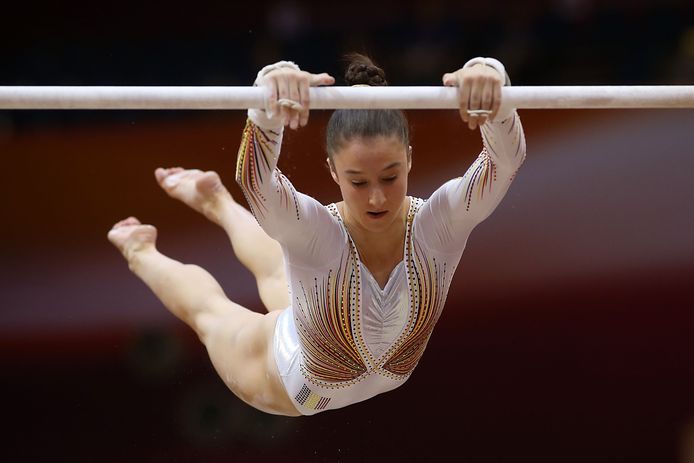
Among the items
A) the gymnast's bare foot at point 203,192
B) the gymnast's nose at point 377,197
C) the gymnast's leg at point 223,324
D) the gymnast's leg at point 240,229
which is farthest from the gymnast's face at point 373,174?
the gymnast's bare foot at point 203,192

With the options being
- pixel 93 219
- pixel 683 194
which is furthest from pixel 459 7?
pixel 93 219

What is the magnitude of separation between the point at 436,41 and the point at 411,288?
220 centimetres

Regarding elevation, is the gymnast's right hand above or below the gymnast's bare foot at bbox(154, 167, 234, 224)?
below

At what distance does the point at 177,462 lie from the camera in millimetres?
4109

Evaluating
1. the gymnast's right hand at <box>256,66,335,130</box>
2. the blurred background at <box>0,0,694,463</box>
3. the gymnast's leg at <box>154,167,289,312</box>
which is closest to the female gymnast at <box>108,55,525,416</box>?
the gymnast's right hand at <box>256,66,335,130</box>

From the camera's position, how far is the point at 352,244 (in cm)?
238

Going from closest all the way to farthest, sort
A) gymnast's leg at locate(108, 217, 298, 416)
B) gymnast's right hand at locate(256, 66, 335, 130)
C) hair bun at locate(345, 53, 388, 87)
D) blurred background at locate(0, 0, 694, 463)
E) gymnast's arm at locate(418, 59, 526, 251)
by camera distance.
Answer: gymnast's right hand at locate(256, 66, 335, 130) → gymnast's arm at locate(418, 59, 526, 251) → hair bun at locate(345, 53, 388, 87) → gymnast's leg at locate(108, 217, 298, 416) → blurred background at locate(0, 0, 694, 463)

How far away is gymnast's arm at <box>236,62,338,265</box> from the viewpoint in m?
2.01

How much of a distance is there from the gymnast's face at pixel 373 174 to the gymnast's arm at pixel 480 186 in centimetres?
12

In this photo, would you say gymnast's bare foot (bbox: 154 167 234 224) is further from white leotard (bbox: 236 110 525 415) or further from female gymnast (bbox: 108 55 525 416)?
white leotard (bbox: 236 110 525 415)

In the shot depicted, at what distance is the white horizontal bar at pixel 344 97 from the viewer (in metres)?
2.02

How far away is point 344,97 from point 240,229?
1.32 m

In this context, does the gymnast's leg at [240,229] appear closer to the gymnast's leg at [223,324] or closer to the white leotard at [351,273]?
the gymnast's leg at [223,324]

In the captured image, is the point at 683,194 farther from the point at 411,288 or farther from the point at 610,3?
the point at 411,288
